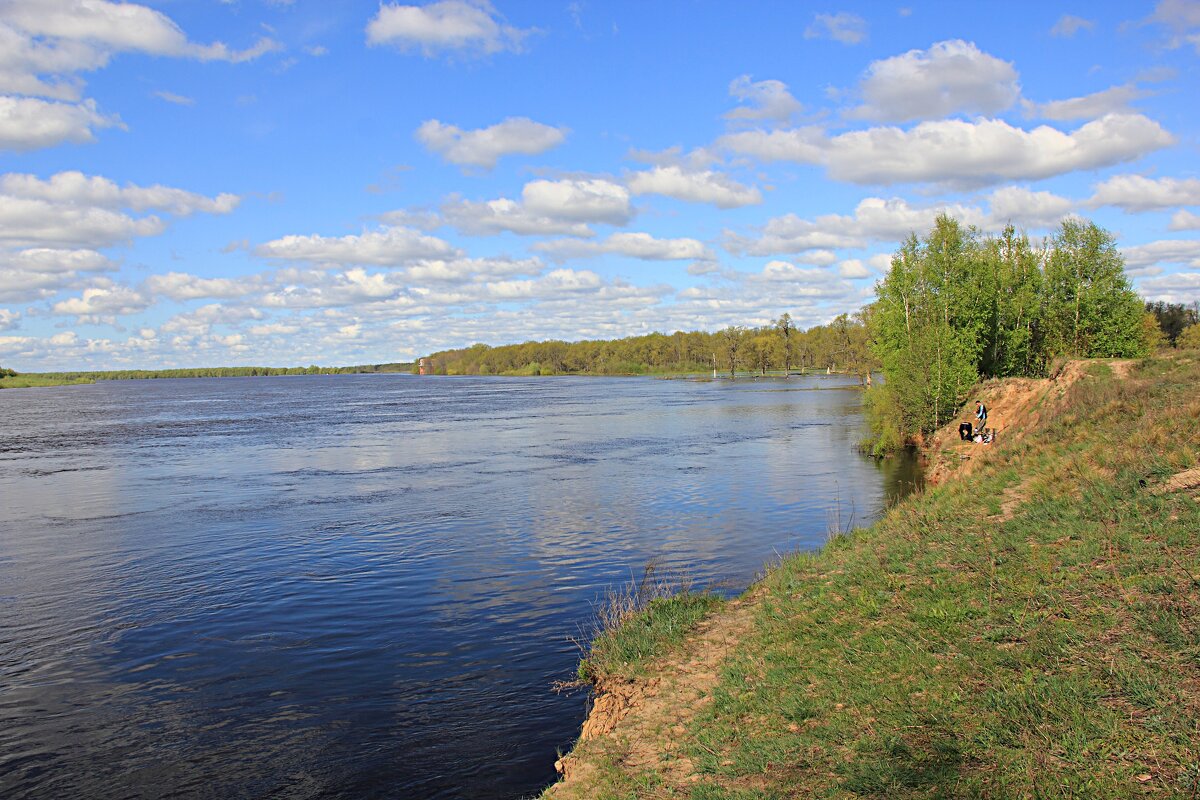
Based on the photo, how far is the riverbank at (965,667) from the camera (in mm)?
7559

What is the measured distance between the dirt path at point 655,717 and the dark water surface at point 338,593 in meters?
0.90

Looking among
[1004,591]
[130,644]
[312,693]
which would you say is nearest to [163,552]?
[130,644]

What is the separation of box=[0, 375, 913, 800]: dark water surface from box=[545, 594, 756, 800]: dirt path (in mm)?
900

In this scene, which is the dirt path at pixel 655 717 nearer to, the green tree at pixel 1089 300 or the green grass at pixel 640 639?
the green grass at pixel 640 639

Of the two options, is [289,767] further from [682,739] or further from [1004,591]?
[1004,591]

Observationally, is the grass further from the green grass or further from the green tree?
the green tree

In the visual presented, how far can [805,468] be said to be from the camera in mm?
41281

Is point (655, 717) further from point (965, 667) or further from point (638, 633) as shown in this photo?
point (965, 667)

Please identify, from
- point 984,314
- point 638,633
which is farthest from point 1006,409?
point 638,633

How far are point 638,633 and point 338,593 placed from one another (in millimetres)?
9863

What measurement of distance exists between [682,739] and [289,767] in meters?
6.06

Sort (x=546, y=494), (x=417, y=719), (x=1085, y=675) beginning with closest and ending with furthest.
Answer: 1. (x=1085, y=675)
2. (x=417, y=719)
3. (x=546, y=494)

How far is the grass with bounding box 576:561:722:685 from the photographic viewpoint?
1348cm

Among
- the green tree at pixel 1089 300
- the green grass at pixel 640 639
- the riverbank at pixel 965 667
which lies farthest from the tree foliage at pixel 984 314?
the green grass at pixel 640 639
